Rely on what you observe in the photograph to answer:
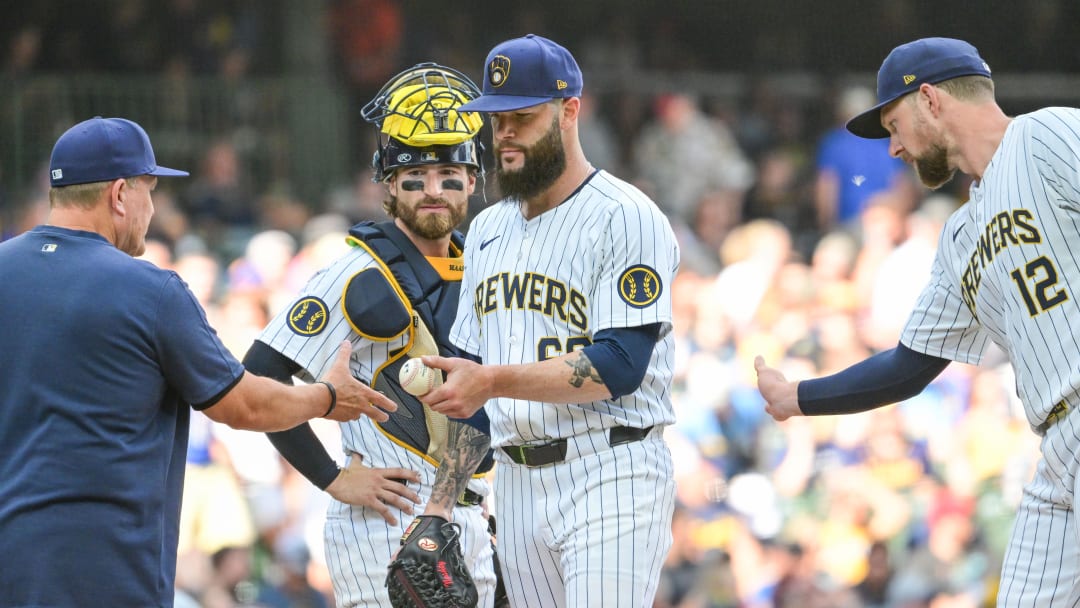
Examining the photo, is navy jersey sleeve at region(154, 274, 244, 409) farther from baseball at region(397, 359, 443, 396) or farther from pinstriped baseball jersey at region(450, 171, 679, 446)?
pinstriped baseball jersey at region(450, 171, 679, 446)

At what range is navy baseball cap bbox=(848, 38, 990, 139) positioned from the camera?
4.49m

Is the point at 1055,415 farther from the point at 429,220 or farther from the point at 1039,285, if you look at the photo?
the point at 429,220

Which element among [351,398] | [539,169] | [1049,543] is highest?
[539,169]

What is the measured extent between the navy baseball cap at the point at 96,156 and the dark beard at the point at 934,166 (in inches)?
83.7

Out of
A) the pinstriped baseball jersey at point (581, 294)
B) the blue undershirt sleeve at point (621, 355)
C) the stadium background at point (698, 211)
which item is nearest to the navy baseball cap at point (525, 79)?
the pinstriped baseball jersey at point (581, 294)

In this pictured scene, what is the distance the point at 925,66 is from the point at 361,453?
2.05 metres

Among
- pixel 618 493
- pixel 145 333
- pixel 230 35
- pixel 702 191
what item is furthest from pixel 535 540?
pixel 230 35

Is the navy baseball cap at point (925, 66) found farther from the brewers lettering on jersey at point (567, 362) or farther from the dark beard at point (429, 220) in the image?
the dark beard at point (429, 220)

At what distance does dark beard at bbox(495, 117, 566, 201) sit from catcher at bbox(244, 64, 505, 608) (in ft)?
1.79

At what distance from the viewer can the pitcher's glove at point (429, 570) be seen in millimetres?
4547

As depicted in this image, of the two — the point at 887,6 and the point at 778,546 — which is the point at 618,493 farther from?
the point at 887,6

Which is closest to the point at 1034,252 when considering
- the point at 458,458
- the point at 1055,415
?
the point at 1055,415

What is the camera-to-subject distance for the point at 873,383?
16.1 feet

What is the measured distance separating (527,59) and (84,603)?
185cm
